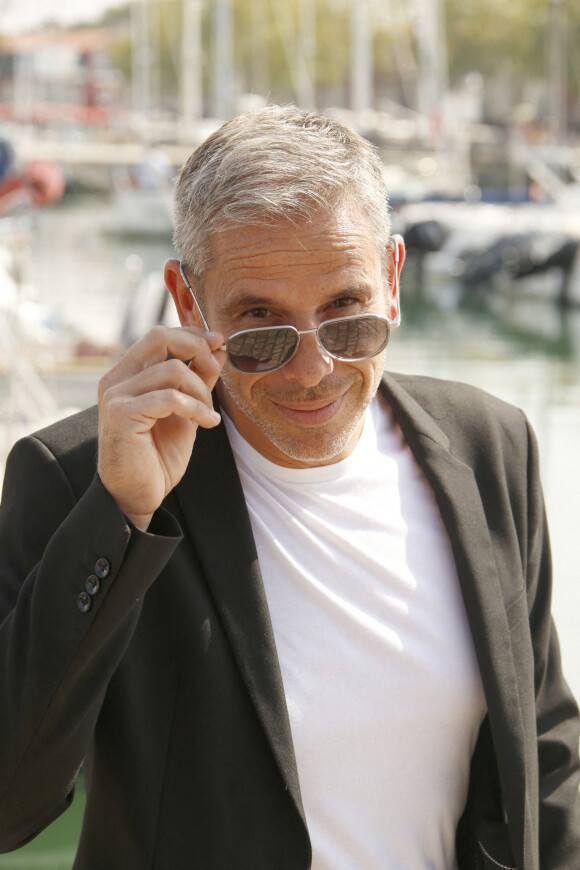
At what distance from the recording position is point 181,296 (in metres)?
1.78

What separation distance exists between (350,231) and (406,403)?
0.38m

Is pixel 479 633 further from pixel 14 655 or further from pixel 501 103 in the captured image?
pixel 501 103

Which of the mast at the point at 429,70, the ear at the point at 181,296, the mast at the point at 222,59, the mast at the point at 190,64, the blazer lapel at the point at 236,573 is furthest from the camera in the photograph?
the mast at the point at 190,64

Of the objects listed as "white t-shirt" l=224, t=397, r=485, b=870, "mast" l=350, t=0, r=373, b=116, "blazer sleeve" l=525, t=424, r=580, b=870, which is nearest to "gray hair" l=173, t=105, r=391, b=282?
"white t-shirt" l=224, t=397, r=485, b=870

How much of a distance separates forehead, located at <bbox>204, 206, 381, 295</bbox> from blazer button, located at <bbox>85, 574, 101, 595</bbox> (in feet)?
1.60

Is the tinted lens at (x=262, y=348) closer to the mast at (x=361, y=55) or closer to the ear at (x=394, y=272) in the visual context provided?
the ear at (x=394, y=272)

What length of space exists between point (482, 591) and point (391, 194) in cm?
3287

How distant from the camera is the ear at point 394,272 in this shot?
5.96 ft

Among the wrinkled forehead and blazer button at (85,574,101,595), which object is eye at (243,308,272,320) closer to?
the wrinkled forehead

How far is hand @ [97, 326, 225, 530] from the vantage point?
1.46 meters

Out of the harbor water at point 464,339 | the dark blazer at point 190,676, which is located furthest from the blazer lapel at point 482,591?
the harbor water at point 464,339

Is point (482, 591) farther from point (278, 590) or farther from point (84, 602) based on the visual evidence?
point (84, 602)

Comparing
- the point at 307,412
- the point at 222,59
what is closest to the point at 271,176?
the point at 307,412

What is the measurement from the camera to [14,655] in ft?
4.75
